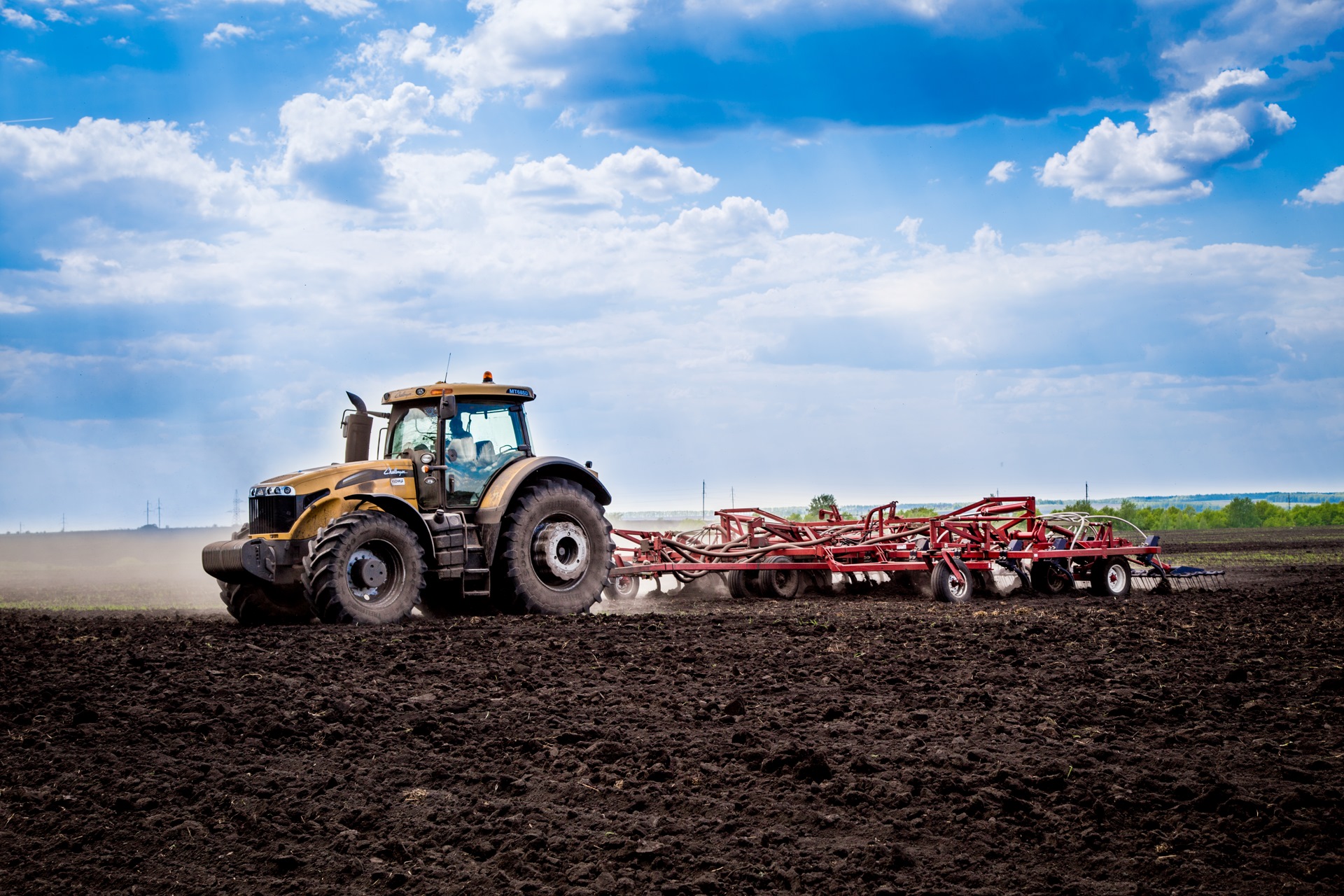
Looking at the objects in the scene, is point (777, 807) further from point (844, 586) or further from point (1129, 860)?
point (844, 586)

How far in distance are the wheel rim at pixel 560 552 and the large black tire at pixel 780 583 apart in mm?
3721

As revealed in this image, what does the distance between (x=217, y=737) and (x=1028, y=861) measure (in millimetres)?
4661

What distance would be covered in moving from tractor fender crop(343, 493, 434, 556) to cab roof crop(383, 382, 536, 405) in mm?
1273

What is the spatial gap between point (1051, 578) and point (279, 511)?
10916 mm

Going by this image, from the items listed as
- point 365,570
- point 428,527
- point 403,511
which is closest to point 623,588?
point 428,527

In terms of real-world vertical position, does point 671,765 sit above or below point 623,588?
below

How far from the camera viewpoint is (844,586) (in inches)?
645

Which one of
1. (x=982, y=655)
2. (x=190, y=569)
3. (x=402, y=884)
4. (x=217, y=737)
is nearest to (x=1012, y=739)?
(x=982, y=655)

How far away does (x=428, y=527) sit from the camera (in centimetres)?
1147

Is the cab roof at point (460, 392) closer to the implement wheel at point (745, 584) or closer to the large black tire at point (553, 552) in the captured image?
the large black tire at point (553, 552)

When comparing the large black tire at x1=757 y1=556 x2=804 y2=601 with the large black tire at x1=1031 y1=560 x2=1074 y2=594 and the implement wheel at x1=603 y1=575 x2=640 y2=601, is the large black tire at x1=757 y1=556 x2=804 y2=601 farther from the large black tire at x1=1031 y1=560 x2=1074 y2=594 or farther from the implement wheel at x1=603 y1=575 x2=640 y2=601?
the large black tire at x1=1031 y1=560 x2=1074 y2=594

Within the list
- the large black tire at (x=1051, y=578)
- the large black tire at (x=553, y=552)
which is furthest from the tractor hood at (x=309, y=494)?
the large black tire at (x=1051, y=578)

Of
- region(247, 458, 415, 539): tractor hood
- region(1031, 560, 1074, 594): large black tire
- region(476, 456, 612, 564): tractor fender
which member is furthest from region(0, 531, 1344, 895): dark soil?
region(1031, 560, 1074, 594): large black tire

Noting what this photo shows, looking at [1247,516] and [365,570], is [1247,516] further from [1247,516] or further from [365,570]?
[365,570]
